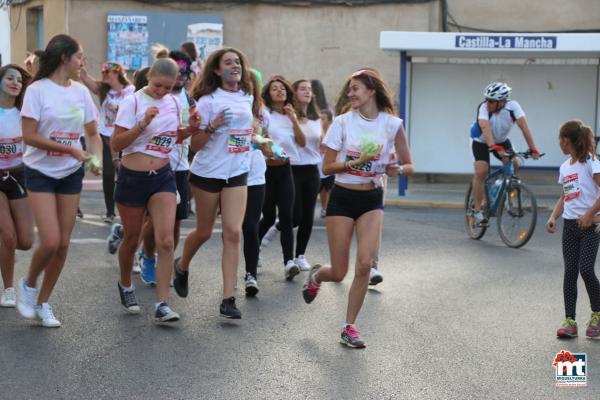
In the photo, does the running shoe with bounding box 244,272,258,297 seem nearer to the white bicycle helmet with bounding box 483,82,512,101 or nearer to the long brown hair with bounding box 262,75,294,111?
the long brown hair with bounding box 262,75,294,111

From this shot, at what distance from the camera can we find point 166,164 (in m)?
7.09

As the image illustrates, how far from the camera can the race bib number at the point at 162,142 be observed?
22.9ft

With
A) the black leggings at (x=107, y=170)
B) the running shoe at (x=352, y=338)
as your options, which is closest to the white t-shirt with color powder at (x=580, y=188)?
the running shoe at (x=352, y=338)

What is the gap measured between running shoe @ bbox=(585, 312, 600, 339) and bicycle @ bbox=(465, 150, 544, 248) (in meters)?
4.17

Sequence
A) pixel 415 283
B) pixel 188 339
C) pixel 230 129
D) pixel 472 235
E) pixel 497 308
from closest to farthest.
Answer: pixel 188 339, pixel 230 129, pixel 497 308, pixel 415 283, pixel 472 235

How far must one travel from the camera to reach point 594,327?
6.99 meters

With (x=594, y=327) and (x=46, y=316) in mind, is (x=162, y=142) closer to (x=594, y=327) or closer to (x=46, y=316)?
(x=46, y=316)

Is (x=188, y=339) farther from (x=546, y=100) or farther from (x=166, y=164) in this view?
(x=546, y=100)

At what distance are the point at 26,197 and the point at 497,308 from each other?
3.62 m

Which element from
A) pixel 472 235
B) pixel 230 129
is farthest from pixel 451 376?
pixel 472 235

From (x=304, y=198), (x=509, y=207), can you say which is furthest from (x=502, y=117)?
(x=304, y=198)

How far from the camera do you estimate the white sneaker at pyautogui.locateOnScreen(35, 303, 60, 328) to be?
694 centimetres

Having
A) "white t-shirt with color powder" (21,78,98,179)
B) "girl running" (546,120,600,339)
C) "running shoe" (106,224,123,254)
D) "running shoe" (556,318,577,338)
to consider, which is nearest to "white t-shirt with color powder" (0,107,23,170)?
"white t-shirt with color powder" (21,78,98,179)

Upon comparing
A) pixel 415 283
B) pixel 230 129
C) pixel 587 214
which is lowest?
pixel 415 283
